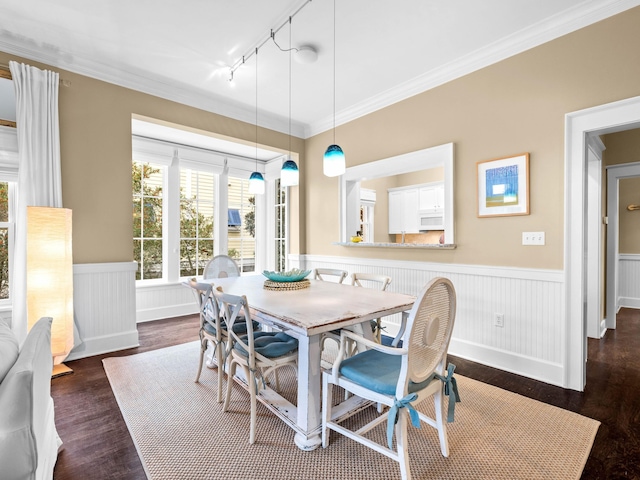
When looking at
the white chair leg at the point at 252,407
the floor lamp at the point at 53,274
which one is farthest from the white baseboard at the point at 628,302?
the floor lamp at the point at 53,274

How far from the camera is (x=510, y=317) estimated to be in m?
2.79

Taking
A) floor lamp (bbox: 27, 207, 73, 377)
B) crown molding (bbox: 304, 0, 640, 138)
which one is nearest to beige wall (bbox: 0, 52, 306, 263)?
floor lamp (bbox: 27, 207, 73, 377)

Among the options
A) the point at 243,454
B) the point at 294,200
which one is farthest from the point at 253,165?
the point at 243,454

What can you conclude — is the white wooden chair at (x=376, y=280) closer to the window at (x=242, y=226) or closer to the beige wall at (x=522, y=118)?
the beige wall at (x=522, y=118)

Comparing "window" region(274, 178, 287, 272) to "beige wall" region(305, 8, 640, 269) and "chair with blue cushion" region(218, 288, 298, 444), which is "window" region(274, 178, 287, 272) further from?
"chair with blue cushion" region(218, 288, 298, 444)

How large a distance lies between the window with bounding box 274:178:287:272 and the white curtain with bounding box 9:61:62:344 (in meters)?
3.04

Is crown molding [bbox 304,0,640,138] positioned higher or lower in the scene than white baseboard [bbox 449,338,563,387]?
higher

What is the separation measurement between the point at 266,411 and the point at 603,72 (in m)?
3.34

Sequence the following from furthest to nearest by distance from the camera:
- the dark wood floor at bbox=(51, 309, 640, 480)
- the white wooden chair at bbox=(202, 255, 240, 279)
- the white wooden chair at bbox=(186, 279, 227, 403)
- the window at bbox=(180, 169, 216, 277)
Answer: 1. the window at bbox=(180, 169, 216, 277)
2. the white wooden chair at bbox=(202, 255, 240, 279)
3. the white wooden chair at bbox=(186, 279, 227, 403)
4. the dark wood floor at bbox=(51, 309, 640, 480)

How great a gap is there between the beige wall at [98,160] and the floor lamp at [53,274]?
0.29 meters

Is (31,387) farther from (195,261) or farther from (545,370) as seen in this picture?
A: (195,261)

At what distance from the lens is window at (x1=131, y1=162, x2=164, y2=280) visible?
15.2ft

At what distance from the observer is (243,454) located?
1717 millimetres

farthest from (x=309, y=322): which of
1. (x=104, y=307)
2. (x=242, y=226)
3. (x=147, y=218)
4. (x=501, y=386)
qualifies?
(x=242, y=226)
